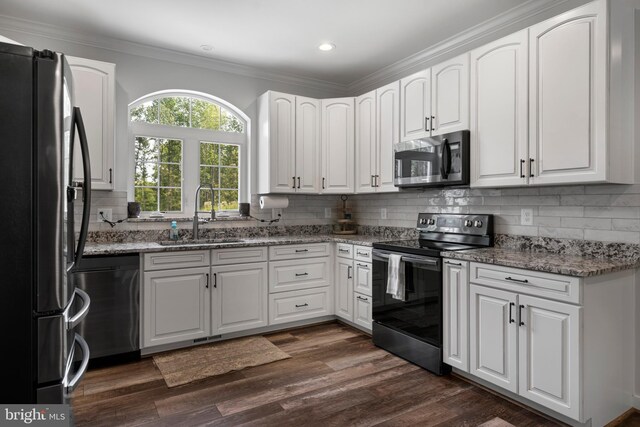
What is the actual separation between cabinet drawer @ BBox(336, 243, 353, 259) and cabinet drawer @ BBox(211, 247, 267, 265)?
2.48 ft

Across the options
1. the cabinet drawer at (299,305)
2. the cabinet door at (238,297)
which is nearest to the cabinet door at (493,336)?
the cabinet drawer at (299,305)

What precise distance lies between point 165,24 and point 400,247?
2615 millimetres

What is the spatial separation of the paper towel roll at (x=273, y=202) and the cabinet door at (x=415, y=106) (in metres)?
1.38

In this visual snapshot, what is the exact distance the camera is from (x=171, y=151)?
3863mm

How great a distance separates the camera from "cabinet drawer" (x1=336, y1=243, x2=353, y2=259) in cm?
372

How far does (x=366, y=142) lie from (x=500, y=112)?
1511mm

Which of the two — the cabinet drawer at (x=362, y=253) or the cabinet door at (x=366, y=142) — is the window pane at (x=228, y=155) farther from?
the cabinet drawer at (x=362, y=253)

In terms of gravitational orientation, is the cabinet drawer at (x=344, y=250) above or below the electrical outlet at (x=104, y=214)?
below

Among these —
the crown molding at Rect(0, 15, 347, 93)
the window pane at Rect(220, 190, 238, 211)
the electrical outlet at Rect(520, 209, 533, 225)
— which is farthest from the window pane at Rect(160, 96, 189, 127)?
the electrical outlet at Rect(520, 209, 533, 225)

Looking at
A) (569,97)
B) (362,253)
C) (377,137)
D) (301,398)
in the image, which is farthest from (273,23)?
(301,398)

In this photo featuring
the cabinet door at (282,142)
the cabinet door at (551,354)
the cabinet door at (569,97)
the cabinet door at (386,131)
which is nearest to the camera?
the cabinet door at (551,354)

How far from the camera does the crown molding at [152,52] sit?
311cm

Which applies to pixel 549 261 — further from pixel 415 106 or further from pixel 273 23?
pixel 273 23

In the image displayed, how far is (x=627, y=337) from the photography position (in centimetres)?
224
